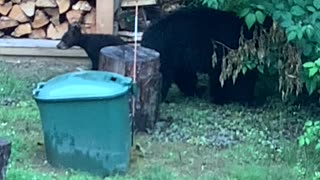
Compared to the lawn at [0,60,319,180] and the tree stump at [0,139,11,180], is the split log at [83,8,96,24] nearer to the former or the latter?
the lawn at [0,60,319,180]

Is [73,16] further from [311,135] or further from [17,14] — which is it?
[311,135]

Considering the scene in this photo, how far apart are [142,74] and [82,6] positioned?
3.00 metres

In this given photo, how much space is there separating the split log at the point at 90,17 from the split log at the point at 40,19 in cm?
43

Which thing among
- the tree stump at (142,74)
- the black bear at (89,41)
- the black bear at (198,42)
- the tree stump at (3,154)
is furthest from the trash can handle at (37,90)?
the black bear at (89,41)

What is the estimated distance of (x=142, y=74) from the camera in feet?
26.6

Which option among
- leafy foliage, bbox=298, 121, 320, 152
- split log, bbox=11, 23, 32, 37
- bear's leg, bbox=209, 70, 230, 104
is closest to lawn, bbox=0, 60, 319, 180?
bear's leg, bbox=209, 70, 230, 104

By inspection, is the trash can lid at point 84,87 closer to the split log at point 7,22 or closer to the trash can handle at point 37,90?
the trash can handle at point 37,90

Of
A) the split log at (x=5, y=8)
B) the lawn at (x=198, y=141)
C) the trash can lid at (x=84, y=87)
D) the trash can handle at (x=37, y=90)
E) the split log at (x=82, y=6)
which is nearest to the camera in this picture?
the trash can lid at (x=84, y=87)

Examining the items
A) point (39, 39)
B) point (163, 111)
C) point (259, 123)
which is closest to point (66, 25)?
point (39, 39)

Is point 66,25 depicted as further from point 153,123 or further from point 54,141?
point 54,141

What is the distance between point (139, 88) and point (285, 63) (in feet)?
4.65

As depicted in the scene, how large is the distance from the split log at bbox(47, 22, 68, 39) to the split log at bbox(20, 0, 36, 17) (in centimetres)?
27

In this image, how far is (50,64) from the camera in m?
10.7

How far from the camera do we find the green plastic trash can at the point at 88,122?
270 inches
